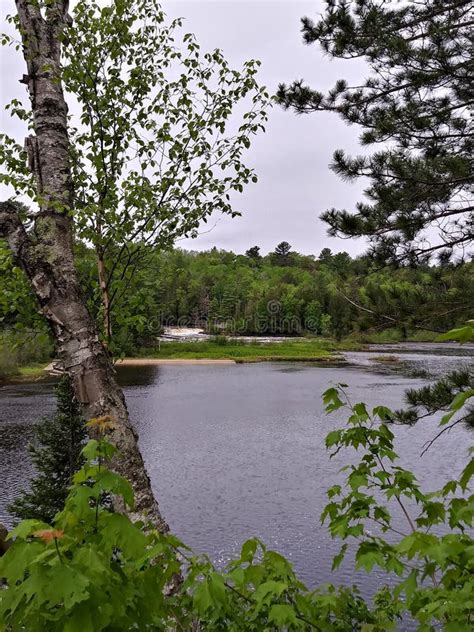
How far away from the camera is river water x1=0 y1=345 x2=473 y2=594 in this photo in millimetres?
9477

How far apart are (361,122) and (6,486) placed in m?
10.4

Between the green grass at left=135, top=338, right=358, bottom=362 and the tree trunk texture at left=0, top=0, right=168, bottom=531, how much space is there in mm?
42841

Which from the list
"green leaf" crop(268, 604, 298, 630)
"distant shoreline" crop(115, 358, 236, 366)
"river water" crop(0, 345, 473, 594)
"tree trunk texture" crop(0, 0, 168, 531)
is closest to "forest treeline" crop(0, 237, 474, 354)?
"tree trunk texture" crop(0, 0, 168, 531)

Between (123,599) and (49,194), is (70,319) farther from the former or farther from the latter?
(123,599)

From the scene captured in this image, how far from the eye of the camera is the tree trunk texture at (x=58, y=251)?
11.2ft

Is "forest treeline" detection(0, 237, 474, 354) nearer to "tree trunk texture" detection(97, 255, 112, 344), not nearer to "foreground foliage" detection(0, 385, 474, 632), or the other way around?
"tree trunk texture" detection(97, 255, 112, 344)

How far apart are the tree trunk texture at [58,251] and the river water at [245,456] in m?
1.59

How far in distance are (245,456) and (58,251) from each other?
1205cm

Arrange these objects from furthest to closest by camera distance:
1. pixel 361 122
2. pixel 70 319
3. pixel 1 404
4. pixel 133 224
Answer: pixel 1 404, pixel 361 122, pixel 133 224, pixel 70 319

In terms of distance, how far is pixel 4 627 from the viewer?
1.42 m

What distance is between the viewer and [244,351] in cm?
5112

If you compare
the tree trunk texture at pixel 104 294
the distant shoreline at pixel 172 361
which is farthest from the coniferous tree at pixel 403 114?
the distant shoreline at pixel 172 361

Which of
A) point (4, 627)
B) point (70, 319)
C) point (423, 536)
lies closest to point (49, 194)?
point (70, 319)

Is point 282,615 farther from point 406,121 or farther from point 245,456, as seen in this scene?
point 245,456
